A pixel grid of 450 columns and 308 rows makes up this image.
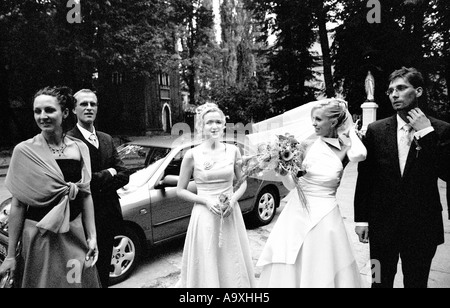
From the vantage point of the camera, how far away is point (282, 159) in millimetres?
2592

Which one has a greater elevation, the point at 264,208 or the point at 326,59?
the point at 326,59

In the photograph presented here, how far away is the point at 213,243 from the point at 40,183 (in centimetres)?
151

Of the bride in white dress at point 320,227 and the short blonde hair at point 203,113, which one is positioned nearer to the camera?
the bride in white dress at point 320,227

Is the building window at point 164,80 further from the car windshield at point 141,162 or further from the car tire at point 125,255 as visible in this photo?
the car tire at point 125,255

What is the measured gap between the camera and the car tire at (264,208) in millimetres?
6145

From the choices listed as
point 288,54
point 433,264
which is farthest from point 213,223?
point 288,54

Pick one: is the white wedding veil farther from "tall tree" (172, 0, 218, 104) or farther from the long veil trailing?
"tall tree" (172, 0, 218, 104)

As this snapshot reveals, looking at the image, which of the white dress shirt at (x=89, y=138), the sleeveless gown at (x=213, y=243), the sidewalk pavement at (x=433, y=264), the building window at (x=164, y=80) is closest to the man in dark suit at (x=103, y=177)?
the white dress shirt at (x=89, y=138)

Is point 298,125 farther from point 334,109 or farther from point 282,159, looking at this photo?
→ point 282,159

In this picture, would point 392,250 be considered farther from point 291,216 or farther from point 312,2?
point 312,2

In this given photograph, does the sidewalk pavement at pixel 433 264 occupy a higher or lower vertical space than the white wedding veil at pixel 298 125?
lower

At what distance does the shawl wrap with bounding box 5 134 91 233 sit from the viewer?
2.14m

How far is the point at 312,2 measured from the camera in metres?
18.8

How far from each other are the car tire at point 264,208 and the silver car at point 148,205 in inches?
72.1
